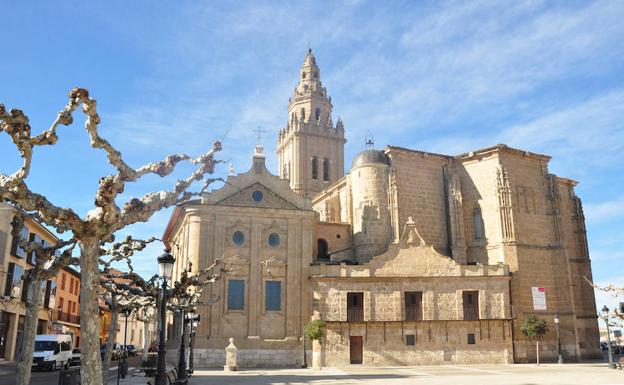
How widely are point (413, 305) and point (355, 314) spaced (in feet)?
12.6

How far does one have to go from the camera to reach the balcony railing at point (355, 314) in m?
34.7

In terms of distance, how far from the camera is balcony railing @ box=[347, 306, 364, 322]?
34675mm

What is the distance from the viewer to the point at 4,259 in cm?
3456

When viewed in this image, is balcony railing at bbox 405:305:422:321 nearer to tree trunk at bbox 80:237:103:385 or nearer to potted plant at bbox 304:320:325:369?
potted plant at bbox 304:320:325:369

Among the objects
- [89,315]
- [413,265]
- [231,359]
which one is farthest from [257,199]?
[89,315]

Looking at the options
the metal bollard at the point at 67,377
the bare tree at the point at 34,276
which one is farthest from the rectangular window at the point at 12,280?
the bare tree at the point at 34,276

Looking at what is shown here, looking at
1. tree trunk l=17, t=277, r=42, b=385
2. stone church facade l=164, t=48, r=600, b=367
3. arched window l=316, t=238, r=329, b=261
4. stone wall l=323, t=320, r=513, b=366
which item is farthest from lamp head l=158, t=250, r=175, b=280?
arched window l=316, t=238, r=329, b=261

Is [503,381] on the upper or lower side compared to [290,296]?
lower

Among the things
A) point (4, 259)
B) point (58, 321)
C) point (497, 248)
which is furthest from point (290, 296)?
point (58, 321)

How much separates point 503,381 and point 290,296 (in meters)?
16.0

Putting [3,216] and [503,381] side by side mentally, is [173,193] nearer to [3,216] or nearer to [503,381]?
[503,381]

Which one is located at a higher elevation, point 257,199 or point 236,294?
point 257,199

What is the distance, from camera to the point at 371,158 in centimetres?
4166

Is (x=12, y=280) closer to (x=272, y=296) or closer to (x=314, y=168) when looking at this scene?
(x=272, y=296)
